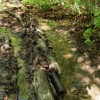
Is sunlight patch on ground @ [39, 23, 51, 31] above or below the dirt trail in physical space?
above

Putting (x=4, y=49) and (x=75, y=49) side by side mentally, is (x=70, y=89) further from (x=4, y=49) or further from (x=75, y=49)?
(x=4, y=49)

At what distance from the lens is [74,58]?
7242 millimetres

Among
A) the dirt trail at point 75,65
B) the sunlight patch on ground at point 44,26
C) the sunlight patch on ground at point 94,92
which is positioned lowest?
the sunlight patch on ground at point 94,92

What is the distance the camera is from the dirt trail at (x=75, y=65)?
5.84 metres

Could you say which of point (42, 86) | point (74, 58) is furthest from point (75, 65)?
point (42, 86)

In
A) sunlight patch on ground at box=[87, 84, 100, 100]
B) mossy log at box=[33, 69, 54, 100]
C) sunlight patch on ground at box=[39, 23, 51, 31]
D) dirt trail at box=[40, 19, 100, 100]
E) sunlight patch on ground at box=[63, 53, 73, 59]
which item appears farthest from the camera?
sunlight patch on ground at box=[39, 23, 51, 31]

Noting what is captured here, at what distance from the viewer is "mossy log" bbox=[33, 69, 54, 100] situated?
5102 mm

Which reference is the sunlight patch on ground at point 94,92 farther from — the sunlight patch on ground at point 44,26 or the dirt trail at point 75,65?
the sunlight patch on ground at point 44,26

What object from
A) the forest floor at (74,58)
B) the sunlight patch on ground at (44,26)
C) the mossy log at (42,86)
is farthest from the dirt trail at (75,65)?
the mossy log at (42,86)

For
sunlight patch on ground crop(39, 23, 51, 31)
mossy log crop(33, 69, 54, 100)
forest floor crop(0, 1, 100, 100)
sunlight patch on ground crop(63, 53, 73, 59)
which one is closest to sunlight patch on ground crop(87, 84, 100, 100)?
forest floor crop(0, 1, 100, 100)

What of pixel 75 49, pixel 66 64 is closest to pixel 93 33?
pixel 75 49

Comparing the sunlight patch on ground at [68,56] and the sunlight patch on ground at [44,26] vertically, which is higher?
the sunlight patch on ground at [44,26]

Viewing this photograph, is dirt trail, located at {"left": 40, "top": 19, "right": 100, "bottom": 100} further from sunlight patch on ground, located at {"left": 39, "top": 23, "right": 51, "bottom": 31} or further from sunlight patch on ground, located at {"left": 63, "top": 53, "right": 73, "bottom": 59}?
sunlight patch on ground, located at {"left": 39, "top": 23, "right": 51, "bottom": 31}

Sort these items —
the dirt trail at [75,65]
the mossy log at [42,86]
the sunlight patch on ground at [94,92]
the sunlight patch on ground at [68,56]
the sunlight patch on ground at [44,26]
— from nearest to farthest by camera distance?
1. the mossy log at [42,86]
2. the sunlight patch on ground at [94,92]
3. the dirt trail at [75,65]
4. the sunlight patch on ground at [68,56]
5. the sunlight patch on ground at [44,26]
